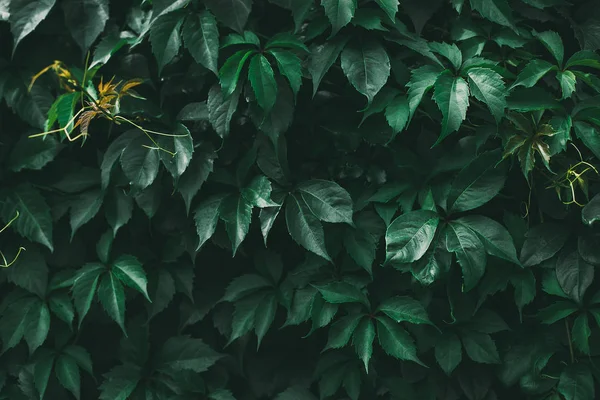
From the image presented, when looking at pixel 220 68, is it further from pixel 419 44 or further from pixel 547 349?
pixel 547 349

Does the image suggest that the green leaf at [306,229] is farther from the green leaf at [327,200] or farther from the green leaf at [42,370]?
the green leaf at [42,370]

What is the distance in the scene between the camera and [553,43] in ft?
5.53

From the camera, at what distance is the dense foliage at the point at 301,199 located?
1.65m

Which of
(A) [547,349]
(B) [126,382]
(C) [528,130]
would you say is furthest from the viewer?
(B) [126,382]

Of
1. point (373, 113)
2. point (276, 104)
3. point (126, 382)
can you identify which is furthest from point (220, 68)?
point (126, 382)

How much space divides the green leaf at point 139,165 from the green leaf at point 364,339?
2.07ft

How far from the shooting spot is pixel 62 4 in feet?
6.17

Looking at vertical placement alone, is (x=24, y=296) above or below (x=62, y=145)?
below

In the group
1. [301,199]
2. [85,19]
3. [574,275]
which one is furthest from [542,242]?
[85,19]

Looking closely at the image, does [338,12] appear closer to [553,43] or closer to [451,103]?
[451,103]

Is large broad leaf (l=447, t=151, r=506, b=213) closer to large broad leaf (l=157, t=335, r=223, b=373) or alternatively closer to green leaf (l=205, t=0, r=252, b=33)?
green leaf (l=205, t=0, r=252, b=33)

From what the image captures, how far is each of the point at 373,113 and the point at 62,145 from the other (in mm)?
853

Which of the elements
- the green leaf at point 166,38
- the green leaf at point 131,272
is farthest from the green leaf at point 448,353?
the green leaf at point 166,38

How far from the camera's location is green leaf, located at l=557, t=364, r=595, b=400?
1660mm
